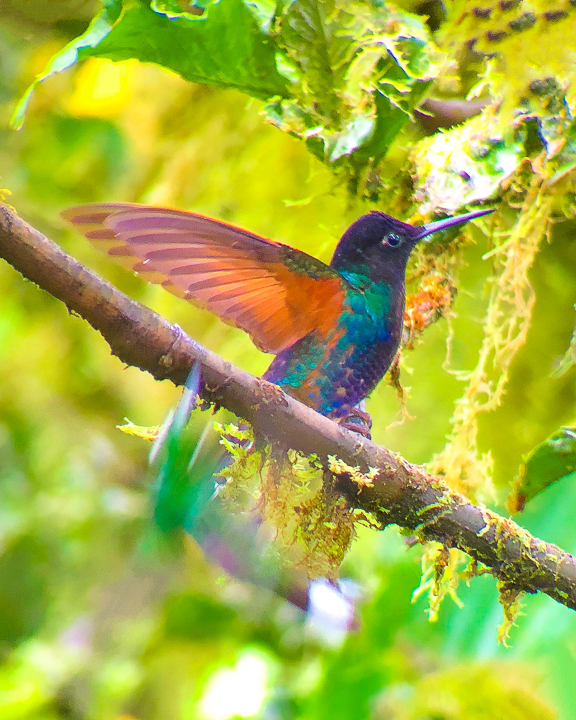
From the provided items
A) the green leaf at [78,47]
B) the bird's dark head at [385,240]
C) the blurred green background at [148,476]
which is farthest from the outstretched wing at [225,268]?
the green leaf at [78,47]

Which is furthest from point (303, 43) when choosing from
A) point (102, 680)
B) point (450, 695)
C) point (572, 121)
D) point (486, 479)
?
point (102, 680)

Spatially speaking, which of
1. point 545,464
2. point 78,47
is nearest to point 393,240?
point 545,464

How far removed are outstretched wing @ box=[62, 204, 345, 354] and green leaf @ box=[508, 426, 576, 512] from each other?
45cm

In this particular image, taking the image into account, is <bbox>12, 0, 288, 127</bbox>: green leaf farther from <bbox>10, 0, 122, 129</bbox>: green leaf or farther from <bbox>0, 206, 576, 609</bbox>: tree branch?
<bbox>0, 206, 576, 609</bbox>: tree branch

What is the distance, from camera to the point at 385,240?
1.38 m

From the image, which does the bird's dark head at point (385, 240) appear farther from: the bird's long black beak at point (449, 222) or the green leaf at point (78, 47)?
the green leaf at point (78, 47)

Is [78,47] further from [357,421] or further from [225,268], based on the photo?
[357,421]

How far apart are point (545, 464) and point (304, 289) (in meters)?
0.54

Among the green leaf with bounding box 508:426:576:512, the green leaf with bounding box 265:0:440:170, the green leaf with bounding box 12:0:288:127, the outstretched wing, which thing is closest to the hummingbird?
the outstretched wing

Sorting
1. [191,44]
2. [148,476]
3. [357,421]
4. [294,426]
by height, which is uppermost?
[191,44]

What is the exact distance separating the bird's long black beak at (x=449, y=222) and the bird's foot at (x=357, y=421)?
1.22ft

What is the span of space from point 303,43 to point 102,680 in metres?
2.27

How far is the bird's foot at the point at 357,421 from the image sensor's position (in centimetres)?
130

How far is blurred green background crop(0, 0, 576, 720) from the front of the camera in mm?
1672
